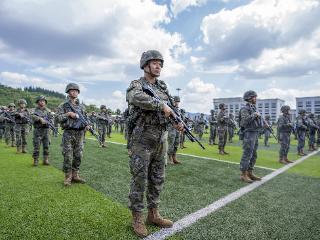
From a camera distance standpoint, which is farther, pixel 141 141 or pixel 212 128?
pixel 212 128

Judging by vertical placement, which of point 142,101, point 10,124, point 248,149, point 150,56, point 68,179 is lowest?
point 68,179

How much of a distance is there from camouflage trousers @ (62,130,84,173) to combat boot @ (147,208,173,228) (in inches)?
125

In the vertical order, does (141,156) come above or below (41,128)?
below

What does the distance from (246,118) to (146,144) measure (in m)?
4.61

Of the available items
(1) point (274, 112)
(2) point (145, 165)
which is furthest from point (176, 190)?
(1) point (274, 112)

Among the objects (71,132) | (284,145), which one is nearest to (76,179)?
(71,132)

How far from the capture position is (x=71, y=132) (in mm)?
6773

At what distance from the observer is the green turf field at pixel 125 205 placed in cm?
401

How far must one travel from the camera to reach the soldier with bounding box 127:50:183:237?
3939 millimetres

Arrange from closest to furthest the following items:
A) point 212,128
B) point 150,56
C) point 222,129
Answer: point 150,56
point 222,129
point 212,128

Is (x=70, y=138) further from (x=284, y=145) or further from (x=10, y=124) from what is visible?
(x=10, y=124)

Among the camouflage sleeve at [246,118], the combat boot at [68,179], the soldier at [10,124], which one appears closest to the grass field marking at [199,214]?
the camouflage sleeve at [246,118]

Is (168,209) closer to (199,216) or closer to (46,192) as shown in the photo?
(199,216)

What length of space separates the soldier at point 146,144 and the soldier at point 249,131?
13.9ft
